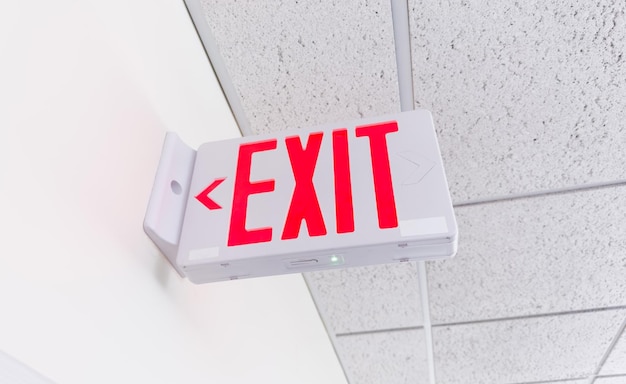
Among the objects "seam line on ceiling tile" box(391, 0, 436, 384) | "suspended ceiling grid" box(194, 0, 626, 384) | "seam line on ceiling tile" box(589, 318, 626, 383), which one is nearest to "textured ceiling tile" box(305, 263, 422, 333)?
"suspended ceiling grid" box(194, 0, 626, 384)

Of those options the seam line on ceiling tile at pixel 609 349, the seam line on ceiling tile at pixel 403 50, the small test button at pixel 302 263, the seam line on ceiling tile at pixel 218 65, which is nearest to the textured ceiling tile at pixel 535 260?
the seam line on ceiling tile at pixel 609 349

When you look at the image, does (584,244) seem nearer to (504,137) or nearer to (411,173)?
(504,137)

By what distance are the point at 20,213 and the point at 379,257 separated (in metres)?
0.42

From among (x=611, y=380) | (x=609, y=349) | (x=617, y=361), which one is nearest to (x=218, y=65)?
(x=609, y=349)

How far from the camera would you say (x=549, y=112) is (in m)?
1.07

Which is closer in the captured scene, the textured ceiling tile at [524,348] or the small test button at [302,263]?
the small test button at [302,263]

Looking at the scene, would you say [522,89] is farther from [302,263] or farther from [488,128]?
[302,263]

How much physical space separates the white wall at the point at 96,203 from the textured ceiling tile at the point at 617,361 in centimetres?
159

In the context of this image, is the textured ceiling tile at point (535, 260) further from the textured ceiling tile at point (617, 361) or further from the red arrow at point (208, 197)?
the red arrow at point (208, 197)

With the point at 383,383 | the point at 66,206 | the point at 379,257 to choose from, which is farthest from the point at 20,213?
the point at 383,383

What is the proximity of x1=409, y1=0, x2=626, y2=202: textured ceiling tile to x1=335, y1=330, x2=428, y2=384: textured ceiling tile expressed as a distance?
740mm

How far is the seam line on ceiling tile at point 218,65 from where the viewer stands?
0.93 m

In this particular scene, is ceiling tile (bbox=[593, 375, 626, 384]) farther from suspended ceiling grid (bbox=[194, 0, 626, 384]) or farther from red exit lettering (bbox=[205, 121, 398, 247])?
red exit lettering (bbox=[205, 121, 398, 247])

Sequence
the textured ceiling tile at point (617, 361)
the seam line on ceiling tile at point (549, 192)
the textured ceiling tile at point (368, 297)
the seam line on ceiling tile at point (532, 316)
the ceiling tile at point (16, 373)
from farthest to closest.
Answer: the textured ceiling tile at point (617, 361) < the seam line on ceiling tile at point (532, 316) < the textured ceiling tile at point (368, 297) < the seam line on ceiling tile at point (549, 192) < the ceiling tile at point (16, 373)
